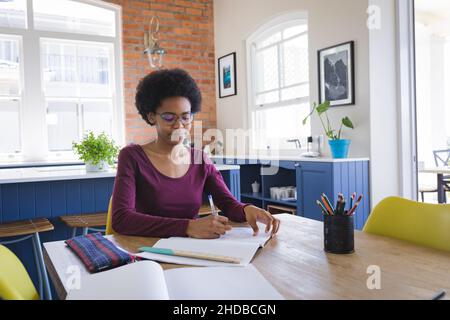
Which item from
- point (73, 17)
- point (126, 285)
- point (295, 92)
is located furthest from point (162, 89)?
point (73, 17)

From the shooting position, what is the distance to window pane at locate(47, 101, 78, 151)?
5.11 metres

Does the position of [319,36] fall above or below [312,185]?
above

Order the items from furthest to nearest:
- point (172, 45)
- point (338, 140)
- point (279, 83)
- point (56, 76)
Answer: point (172, 45) → point (56, 76) → point (279, 83) → point (338, 140)

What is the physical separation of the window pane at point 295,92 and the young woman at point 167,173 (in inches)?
109

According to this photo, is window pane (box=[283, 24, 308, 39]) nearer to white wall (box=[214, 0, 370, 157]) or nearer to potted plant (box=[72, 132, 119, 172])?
white wall (box=[214, 0, 370, 157])

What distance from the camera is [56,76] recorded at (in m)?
5.11

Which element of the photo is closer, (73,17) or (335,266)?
(335,266)

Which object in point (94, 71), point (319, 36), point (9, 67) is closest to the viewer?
point (319, 36)

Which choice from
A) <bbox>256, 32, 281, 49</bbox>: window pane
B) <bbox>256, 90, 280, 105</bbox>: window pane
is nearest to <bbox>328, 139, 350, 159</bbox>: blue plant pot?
<bbox>256, 90, 280, 105</bbox>: window pane

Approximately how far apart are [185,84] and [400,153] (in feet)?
8.49

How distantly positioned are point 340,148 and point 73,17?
373 centimetres

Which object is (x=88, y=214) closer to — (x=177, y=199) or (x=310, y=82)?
(x=177, y=199)

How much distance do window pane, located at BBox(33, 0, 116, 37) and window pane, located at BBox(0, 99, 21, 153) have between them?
3.26ft

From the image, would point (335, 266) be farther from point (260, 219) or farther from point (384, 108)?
point (384, 108)
